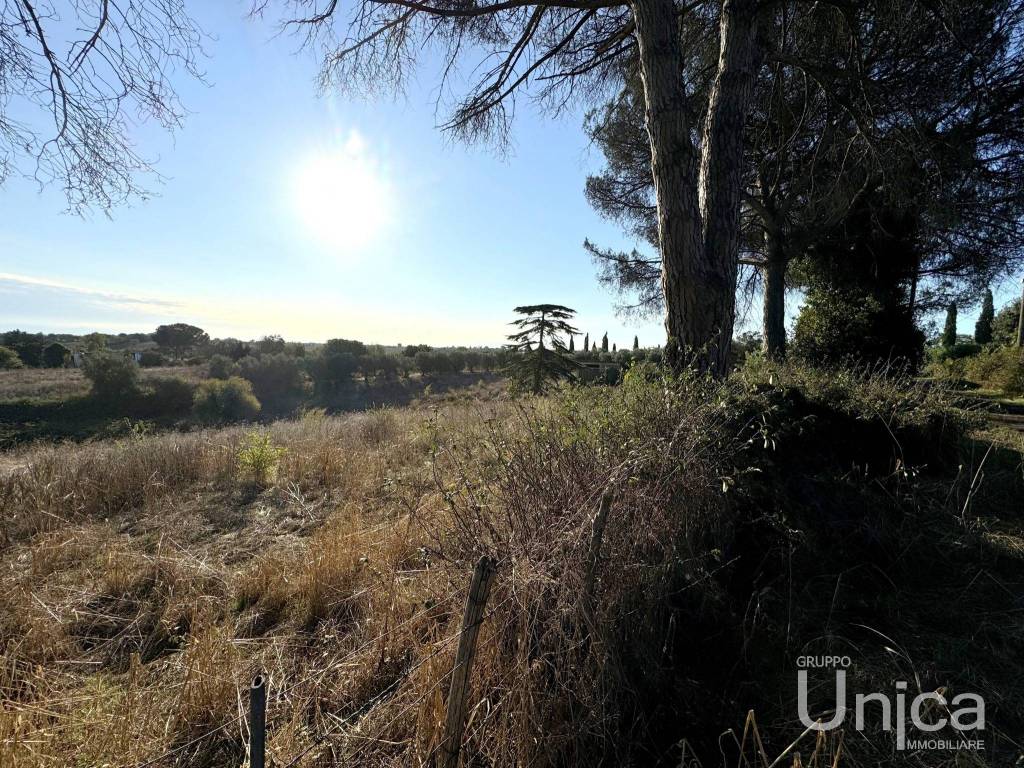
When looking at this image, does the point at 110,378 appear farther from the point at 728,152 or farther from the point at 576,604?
the point at 576,604

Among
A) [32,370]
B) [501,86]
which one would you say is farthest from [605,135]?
[32,370]

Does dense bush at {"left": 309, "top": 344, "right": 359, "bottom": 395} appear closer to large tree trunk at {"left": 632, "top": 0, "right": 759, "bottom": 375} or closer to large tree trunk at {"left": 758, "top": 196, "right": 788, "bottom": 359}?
large tree trunk at {"left": 758, "top": 196, "right": 788, "bottom": 359}

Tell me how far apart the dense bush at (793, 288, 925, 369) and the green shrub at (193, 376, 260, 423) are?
31035 mm

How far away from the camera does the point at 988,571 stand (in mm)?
2344

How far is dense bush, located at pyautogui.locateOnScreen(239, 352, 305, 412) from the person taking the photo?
112ft

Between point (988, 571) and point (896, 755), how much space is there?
1.78m

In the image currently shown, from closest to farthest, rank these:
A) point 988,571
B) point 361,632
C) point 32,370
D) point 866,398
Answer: point 361,632
point 988,571
point 866,398
point 32,370

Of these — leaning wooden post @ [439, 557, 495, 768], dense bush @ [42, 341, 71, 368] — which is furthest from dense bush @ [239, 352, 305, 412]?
leaning wooden post @ [439, 557, 495, 768]

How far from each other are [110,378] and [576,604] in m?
39.5

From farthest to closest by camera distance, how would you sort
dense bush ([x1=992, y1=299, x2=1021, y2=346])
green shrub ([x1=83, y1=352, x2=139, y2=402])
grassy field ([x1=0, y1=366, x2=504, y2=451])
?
green shrub ([x1=83, y1=352, x2=139, y2=402]) → grassy field ([x1=0, y1=366, x2=504, y2=451]) → dense bush ([x1=992, y1=299, x2=1021, y2=346])

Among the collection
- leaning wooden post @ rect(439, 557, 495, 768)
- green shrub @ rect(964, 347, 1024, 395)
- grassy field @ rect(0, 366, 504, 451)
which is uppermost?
green shrub @ rect(964, 347, 1024, 395)

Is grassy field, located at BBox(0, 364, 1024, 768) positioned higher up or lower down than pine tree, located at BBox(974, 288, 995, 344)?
lower down

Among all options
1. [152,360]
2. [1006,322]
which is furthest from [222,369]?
[1006,322]

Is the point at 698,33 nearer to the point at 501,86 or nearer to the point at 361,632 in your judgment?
the point at 501,86
